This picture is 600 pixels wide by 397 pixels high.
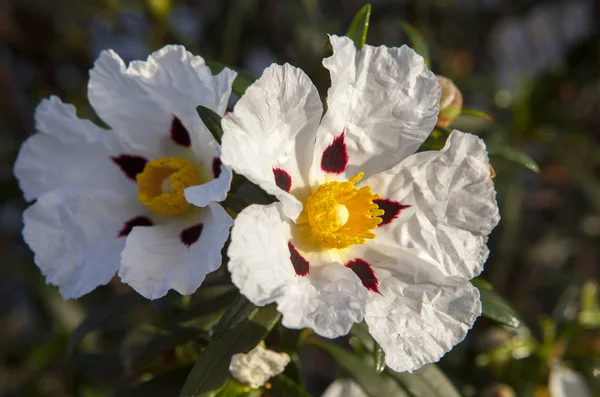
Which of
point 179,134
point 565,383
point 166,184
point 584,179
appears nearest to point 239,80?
point 179,134

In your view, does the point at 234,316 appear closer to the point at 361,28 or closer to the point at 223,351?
the point at 223,351

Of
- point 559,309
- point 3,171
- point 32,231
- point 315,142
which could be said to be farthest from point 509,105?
point 3,171

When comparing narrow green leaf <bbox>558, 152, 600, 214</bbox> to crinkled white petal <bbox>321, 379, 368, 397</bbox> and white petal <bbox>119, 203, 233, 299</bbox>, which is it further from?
white petal <bbox>119, 203, 233, 299</bbox>

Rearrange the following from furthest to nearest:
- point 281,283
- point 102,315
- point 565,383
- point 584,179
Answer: point 584,179 → point 565,383 → point 102,315 → point 281,283

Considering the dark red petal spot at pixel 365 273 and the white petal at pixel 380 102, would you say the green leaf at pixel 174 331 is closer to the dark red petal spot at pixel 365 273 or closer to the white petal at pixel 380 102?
the dark red petal spot at pixel 365 273

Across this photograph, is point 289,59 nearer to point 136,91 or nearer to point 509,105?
point 509,105

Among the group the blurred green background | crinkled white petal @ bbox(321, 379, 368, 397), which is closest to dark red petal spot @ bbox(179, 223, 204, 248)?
crinkled white petal @ bbox(321, 379, 368, 397)

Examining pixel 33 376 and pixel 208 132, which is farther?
pixel 33 376
